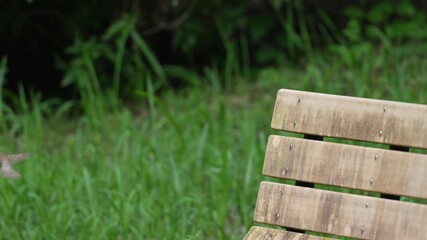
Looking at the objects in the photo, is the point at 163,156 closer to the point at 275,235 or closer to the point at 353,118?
the point at 275,235

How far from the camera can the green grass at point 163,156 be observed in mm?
3781

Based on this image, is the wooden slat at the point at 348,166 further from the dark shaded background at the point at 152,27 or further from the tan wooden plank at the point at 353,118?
the dark shaded background at the point at 152,27

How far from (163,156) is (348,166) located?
186cm

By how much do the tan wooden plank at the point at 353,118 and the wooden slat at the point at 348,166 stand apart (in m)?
0.04

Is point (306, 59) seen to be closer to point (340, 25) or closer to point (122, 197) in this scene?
point (340, 25)

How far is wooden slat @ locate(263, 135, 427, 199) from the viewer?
103 inches

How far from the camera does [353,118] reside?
2.69 metres

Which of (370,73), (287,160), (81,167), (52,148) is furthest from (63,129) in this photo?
(287,160)

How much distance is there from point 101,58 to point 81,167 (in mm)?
1556

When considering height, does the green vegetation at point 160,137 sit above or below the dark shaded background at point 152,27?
below

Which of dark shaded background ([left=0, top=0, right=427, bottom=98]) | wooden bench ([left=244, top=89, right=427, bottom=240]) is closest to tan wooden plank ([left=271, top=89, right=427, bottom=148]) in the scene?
wooden bench ([left=244, top=89, right=427, bottom=240])

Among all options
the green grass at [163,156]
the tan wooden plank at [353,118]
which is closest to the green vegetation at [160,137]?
the green grass at [163,156]

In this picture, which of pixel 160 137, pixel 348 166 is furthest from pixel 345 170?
pixel 160 137

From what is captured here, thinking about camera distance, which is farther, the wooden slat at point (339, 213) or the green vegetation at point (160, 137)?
the green vegetation at point (160, 137)
